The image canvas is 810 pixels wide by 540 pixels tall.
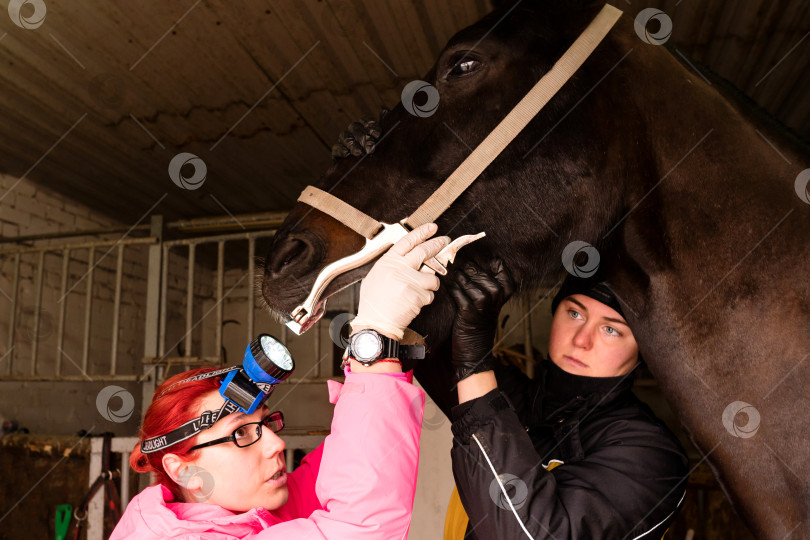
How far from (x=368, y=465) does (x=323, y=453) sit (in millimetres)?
111

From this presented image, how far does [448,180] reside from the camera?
1212 mm

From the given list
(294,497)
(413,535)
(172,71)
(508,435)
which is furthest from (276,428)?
(172,71)

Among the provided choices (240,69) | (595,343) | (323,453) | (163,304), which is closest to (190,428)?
(323,453)

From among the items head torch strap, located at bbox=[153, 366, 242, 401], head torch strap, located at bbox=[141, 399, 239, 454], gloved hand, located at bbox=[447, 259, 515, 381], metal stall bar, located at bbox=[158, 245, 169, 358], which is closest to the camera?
gloved hand, located at bbox=[447, 259, 515, 381]

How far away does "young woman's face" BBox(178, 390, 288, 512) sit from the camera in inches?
48.8

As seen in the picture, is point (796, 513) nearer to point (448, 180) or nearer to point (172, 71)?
point (448, 180)

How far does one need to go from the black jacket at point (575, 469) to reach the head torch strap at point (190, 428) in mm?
500

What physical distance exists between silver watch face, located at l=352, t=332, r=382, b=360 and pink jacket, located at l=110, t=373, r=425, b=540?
0.13 ft

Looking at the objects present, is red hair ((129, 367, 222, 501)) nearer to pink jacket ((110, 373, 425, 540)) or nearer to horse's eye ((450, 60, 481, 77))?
pink jacket ((110, 373, 425, 540))

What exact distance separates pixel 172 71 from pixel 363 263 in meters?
2.94

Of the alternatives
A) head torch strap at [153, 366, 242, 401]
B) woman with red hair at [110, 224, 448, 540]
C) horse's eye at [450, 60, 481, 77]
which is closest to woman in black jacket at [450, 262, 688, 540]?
woman with red hair at [110, 224, 448, 540]

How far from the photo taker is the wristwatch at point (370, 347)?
1055mm

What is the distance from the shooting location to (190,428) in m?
1.23

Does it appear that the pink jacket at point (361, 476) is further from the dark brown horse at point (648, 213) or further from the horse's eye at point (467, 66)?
the horse's eye at point (467, 66)
